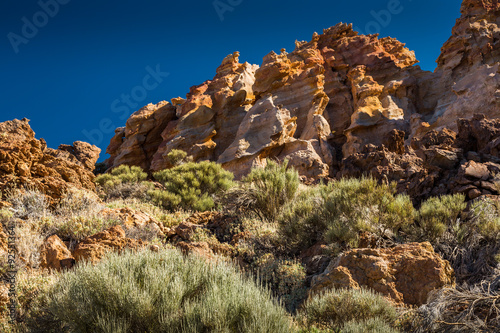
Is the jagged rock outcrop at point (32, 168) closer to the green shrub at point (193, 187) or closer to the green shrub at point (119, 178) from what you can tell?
the green shrub at point (193, 187)

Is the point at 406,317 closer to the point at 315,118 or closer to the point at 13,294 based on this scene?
the point at 13,294

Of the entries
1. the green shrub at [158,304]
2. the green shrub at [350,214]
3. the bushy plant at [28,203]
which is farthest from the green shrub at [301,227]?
Result: the bushy plant at [28,203]

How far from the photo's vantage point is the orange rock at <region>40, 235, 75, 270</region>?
509 cm

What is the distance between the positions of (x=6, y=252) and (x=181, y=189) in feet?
25.8

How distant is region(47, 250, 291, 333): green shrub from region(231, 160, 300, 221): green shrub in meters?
5.65

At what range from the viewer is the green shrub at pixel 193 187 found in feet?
40.4

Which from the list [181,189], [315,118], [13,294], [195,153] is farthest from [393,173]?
[195,153]

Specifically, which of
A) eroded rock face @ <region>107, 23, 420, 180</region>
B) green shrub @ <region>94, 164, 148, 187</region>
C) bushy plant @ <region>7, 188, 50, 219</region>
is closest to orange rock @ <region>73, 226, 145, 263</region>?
bushy plant @ <region>7, 188, 50, 219</region>

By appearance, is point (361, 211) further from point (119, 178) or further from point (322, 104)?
point (322, 104)

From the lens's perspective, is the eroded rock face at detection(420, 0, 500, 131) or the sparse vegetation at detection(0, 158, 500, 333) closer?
the sparse vegetation at detection(0, 158, 500, 333)

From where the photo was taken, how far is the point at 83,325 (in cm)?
306

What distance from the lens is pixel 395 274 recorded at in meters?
4.54

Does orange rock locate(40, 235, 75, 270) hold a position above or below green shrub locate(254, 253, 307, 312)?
above

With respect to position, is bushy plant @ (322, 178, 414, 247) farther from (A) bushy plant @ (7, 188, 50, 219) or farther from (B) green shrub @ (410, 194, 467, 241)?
(A) bushy plant @ (7, 188, 50, 219)
